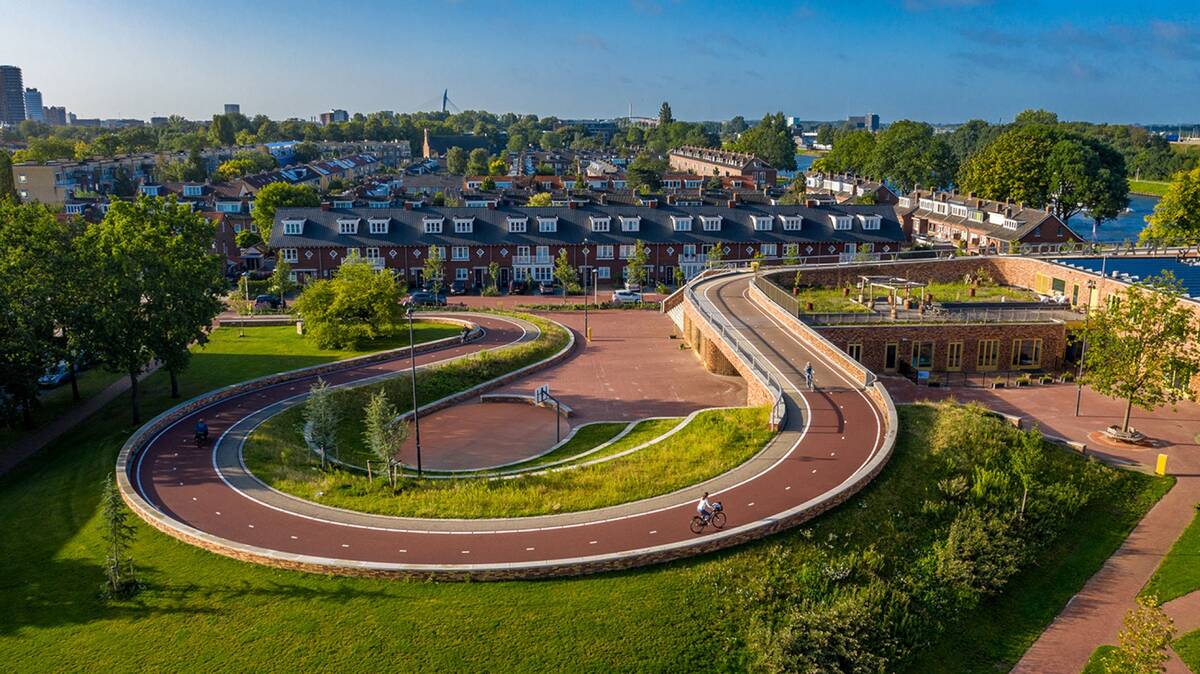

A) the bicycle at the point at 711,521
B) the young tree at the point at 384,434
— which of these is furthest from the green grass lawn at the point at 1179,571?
the young tree at the point at 384,434

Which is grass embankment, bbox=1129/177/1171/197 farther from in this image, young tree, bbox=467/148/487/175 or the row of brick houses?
young tree, bbox=467/148/487/175

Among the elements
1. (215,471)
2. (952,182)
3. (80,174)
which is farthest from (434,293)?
(952,182)

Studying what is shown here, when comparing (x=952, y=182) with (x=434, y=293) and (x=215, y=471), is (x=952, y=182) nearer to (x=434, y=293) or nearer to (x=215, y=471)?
(x=434, y=293)

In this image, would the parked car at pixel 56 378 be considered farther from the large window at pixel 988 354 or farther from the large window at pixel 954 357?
the large window at pixel 988 354

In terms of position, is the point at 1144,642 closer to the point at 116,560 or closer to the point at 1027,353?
the point at 116,560

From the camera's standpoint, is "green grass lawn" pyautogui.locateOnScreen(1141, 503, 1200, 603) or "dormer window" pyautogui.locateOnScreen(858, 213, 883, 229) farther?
"dormer window" pyautogui.locateOnScreen(858, 213, 883, 229)

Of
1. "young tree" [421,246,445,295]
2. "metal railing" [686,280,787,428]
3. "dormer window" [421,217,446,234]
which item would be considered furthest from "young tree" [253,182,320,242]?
"metal railing" [686,280,787,428]
